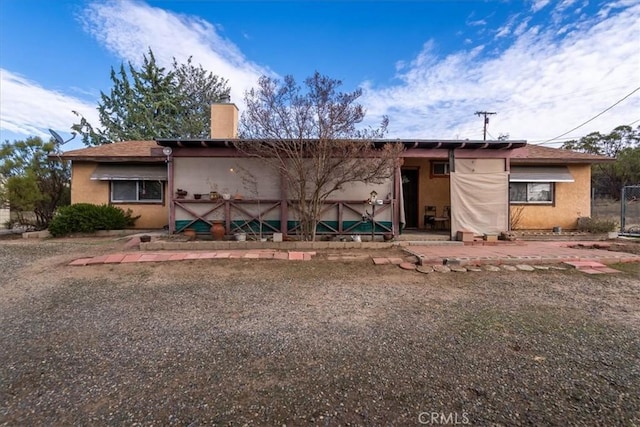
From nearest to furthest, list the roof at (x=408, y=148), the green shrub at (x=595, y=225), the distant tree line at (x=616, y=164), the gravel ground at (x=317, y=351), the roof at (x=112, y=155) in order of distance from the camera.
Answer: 1. the gravel ground at (x=317, y=351)
2. the roof at (x=408, y=148)
3. the green shrub at (x=595, y=225)
4. the roof at (x=112, y=155)
5. the distant tree line at (x=616, y=164)

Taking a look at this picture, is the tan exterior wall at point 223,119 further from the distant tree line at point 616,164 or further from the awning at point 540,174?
the distant tree line at point 616,164

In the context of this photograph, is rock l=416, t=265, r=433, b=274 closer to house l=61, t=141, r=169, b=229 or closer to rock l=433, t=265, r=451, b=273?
rock l=433, t=265, r=451, b=273

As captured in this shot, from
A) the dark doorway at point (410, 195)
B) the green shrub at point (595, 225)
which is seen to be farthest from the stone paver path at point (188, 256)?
the green shrub at point (595, 225)

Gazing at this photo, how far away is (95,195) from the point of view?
33.9ft

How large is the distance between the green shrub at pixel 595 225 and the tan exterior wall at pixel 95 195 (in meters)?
14.4

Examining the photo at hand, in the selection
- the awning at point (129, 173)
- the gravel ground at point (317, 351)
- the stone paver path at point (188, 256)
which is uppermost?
the awning at point (129, 173)

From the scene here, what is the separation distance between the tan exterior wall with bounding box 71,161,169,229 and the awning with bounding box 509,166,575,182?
12.4m

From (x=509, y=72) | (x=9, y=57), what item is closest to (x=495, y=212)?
(x=509, y=72)

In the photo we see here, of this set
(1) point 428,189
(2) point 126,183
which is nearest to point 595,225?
(1) point 428,189

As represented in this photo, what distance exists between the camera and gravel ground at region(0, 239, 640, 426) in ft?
6.14

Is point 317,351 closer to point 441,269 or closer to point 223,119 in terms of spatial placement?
point 441,269

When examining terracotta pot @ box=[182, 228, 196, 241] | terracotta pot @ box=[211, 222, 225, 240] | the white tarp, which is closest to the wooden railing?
terracotta pot @ box=[182, 228, 196, 241]

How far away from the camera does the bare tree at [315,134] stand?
7051 mm

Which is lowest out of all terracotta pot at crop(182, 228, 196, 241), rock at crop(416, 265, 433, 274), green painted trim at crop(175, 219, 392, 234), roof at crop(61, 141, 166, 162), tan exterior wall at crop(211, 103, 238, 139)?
rock at crop(416, 265, 433, 274)
